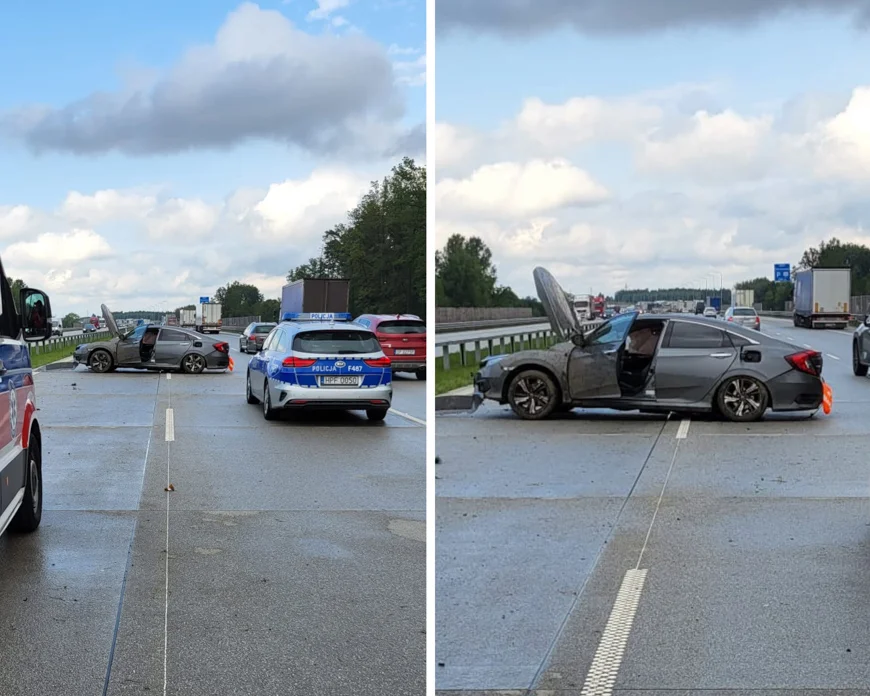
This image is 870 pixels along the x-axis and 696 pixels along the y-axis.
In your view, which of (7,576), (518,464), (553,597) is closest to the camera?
(553,597)

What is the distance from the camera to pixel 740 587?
19.2ft

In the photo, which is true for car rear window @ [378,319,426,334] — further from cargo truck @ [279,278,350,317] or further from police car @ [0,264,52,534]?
police car @ [0,264,52,534]

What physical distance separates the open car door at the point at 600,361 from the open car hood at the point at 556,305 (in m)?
0.25

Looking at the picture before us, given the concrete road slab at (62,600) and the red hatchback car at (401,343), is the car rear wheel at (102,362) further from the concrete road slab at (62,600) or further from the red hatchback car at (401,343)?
the concrete road slab at (62,600)

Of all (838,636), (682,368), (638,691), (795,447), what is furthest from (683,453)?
(638,691)

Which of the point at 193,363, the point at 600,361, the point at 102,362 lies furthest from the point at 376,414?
the point at 102,362

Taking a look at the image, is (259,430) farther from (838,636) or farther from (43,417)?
(838,636)

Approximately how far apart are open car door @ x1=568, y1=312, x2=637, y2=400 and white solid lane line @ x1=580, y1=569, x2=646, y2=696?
754 centimetres

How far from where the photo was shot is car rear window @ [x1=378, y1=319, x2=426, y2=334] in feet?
87.0

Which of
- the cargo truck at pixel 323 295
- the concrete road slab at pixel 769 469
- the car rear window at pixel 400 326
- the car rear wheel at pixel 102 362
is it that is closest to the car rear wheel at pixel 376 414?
the concrete road slab at pixel 769 469

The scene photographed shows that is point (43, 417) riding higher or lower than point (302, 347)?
lower

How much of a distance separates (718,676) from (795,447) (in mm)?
7464

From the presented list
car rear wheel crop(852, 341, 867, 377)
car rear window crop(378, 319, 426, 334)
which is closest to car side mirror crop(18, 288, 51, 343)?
car rear wheel crop(852, 341, 867, 377)

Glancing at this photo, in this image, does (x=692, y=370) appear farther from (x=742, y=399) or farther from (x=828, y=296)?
(x=828, y=296)
